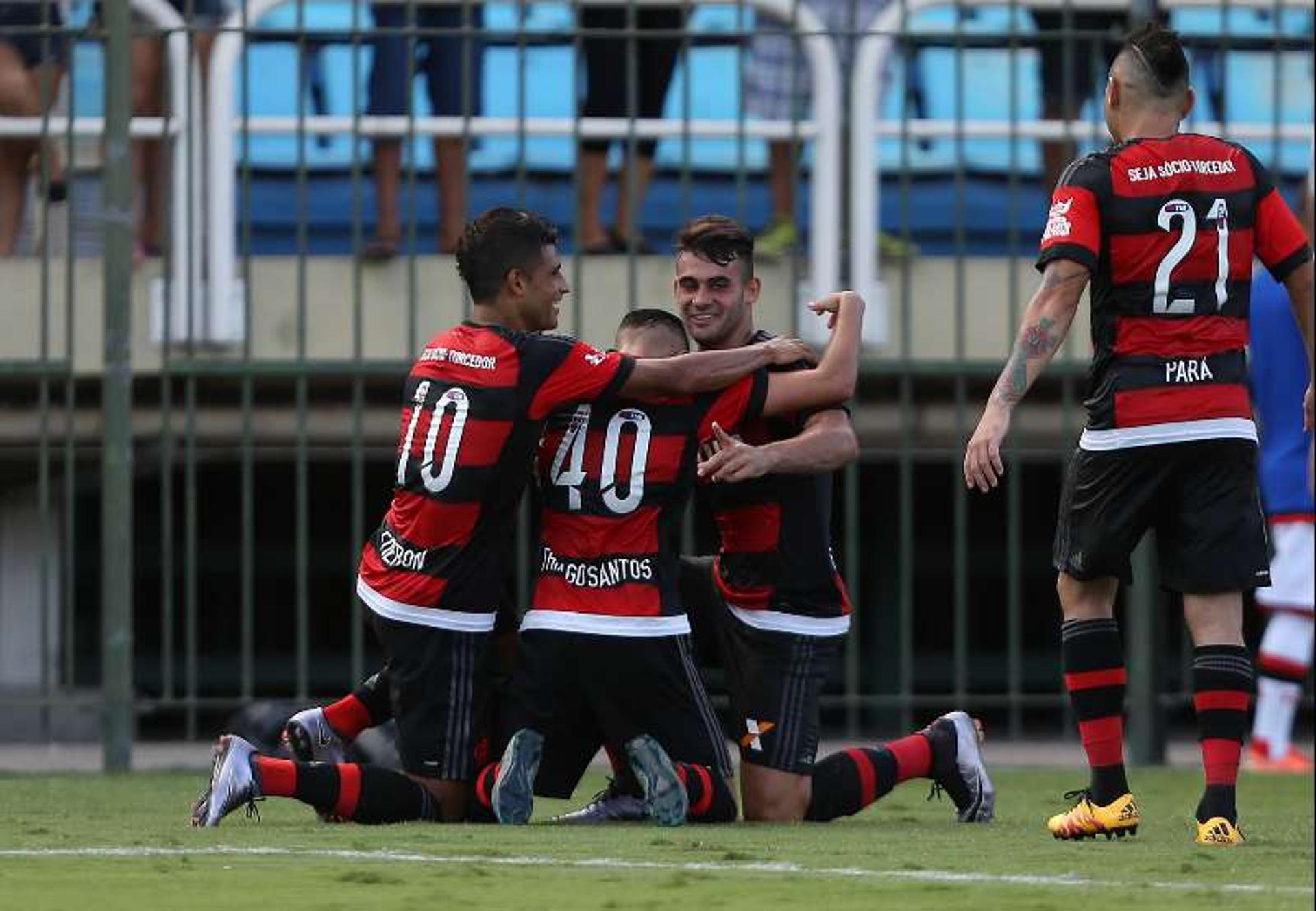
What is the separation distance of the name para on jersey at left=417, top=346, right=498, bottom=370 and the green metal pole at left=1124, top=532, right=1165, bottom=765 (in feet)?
12.6

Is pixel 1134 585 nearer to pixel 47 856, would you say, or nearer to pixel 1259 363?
pixel 1259 363

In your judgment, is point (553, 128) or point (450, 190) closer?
point (553, 128)

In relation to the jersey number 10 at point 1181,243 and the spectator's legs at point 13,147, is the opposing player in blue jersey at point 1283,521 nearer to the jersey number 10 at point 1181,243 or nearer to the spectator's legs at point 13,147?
the jersey number 10 at point 1181,243

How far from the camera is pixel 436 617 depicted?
25.2 ft

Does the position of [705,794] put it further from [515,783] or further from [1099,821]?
[1099,821]

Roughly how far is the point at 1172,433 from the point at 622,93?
188 inches

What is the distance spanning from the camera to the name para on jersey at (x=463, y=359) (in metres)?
7.62

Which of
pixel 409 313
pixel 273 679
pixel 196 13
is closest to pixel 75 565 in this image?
pixel 273 679

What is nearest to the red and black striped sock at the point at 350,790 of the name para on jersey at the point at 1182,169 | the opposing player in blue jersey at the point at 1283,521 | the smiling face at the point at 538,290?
the smiling face at the point at 538,290

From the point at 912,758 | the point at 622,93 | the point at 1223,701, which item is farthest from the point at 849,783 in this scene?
the point at 622,93

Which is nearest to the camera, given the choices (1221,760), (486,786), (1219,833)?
(1219,833)

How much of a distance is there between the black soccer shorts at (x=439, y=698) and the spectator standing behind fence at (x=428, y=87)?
3444 millimetres

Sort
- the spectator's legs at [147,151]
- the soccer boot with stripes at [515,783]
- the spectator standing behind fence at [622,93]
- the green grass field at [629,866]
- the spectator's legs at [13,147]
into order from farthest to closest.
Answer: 1. the spectator's legs at [147,151]
2. the spectator's legs at [13,147]
3. the spectator standing behind fence at [622,93]
4. the soccer boot with stripes at [515,783]
5. the green grass field at [629,866]

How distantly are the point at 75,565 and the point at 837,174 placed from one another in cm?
400
